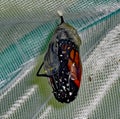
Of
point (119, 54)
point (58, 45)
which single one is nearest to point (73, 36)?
point (58, 45)

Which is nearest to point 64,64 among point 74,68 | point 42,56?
point 74,68

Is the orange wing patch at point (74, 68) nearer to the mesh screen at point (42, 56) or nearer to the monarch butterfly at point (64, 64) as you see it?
the monarch butterfly at point (64, 64)

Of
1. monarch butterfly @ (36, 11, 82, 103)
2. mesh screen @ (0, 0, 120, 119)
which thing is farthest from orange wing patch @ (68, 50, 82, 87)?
mesh screen @ (0, 0, 120, 119)

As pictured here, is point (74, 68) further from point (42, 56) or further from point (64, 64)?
point (42, 56)

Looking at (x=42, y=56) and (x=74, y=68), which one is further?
(x=42, y=56)

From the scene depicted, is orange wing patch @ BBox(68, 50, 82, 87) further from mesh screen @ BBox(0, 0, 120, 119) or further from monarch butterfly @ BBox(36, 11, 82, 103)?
mesh screen @ BBox(0, 0, 120, 119)

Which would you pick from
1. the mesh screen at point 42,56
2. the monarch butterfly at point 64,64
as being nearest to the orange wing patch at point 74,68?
the monarch butterfly at point 64,64

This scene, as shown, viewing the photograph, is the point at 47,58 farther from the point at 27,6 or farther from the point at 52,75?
the point at 27,6
